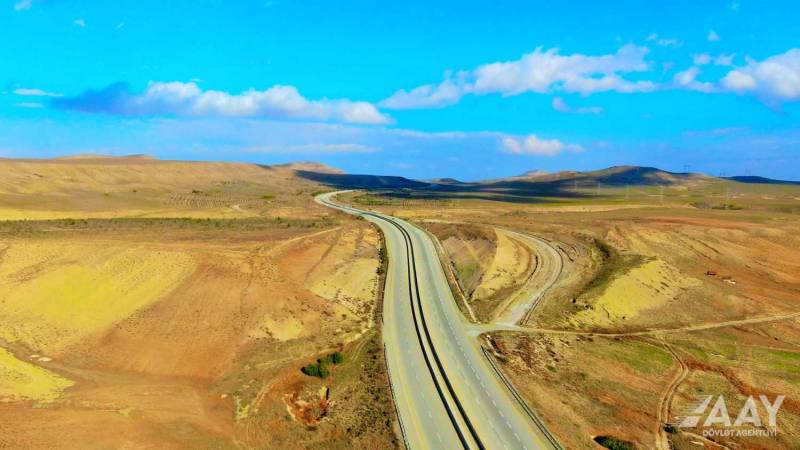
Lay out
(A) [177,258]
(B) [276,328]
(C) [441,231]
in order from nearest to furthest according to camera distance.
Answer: (B) [276,328] → (A) [177,258] → (C) [441,231]

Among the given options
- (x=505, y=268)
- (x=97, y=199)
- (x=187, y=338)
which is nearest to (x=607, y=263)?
(x=505, y=268)

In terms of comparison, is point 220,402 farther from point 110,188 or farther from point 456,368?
point 110,188

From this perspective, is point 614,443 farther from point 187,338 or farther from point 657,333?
point 187,338

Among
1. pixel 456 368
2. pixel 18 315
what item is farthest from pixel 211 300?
pixel 456 368

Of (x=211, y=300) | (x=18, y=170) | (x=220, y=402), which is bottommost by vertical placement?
(x=220, y=402)

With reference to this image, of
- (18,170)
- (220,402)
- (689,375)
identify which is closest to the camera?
(220,402)

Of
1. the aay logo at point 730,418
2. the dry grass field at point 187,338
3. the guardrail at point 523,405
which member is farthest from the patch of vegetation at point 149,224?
the aay logo at point 730,418

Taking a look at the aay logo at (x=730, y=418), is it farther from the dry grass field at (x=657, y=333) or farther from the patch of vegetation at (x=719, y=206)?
the patch of vegetation at (x=719, y=206)
